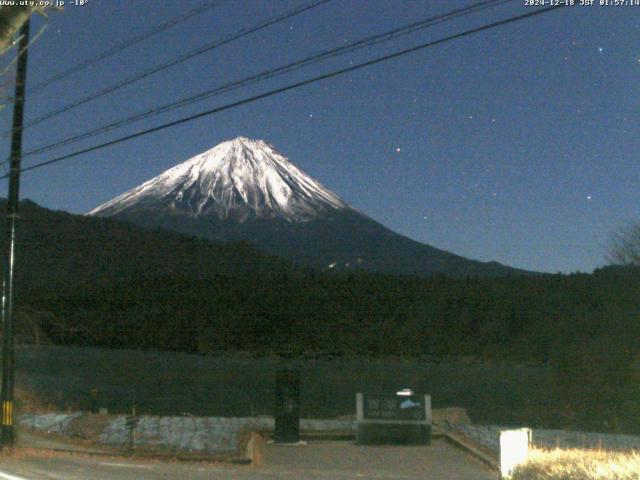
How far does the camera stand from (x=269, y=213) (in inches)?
6368

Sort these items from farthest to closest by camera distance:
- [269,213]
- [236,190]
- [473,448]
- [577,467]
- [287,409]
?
[236,190] < [269,213] < [287,409] < [473,448] < [577,467]

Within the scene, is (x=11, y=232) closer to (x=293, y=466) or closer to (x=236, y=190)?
(x=293, y=466)

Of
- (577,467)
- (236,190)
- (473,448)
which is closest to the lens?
(577,467)

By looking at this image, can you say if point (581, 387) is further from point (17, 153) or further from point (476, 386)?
point (17, 153)

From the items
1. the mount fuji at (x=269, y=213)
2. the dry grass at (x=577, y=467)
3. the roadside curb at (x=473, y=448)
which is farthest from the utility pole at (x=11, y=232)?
the mount fuji at (x=269, y=213)

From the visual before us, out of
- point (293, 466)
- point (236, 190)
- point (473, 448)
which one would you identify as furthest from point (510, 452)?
point (236, 190)

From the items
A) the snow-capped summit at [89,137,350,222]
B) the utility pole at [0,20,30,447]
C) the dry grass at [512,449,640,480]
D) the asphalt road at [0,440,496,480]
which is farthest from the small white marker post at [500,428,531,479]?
the snow-capped summit at [89,137,350,222]

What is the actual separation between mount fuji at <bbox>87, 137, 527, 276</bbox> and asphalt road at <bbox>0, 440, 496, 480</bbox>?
117 metres

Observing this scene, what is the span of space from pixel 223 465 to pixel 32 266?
63.7 metres

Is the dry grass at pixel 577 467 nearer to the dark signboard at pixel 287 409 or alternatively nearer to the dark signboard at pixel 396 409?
the dark signboard at pixel 396 409

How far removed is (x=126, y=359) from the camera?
5872 cm

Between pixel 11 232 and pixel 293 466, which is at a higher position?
pixel 11 232

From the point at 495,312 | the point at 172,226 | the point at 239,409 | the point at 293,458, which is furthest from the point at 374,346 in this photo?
the point at 172,226

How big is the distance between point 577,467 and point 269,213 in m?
154
